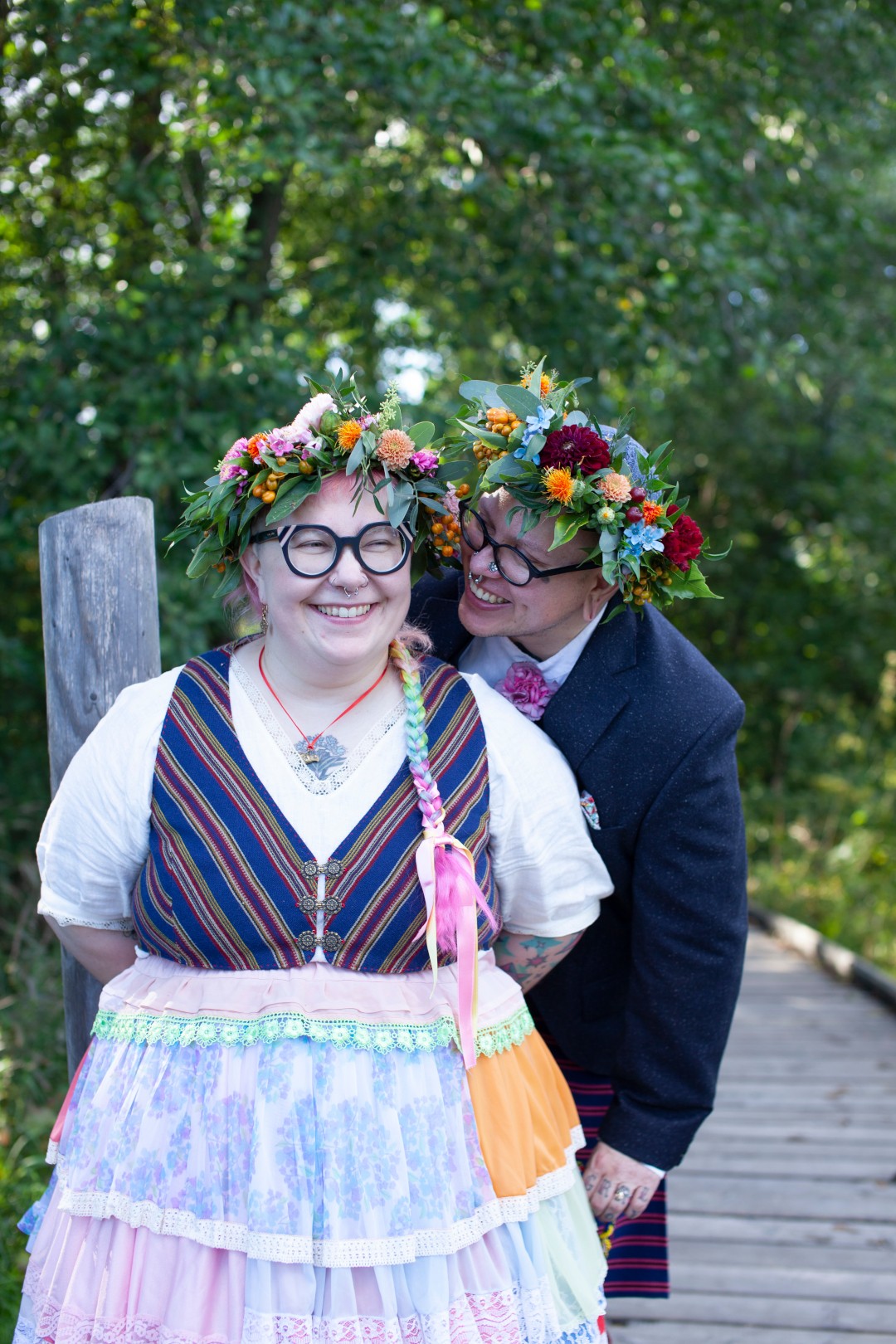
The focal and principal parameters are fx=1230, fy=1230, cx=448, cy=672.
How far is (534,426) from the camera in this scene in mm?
1964

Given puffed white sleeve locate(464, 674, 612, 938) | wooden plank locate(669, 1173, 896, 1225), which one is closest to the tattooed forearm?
puffed white sleeve locate(464, 674, 612, 938)

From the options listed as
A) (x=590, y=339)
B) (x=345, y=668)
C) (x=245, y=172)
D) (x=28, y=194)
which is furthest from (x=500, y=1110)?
(x=28, y=194)

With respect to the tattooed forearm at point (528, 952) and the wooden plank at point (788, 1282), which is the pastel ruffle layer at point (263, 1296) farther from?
the wooden plank at point (788, 1282)

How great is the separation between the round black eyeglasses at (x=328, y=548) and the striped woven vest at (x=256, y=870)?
0.81 ft

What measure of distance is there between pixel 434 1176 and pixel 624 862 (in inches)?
25.9

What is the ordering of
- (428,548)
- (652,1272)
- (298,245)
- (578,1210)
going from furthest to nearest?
(298,245) < (652,1272) < (428,548) < (578,1210)

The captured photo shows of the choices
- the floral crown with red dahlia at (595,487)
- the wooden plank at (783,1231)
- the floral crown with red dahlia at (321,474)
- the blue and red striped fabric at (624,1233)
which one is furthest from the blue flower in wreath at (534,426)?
the wooden plank at (783,1231)

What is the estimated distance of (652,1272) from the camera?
7.79 ft

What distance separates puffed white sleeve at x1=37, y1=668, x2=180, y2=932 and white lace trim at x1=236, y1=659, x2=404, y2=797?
0.12 m

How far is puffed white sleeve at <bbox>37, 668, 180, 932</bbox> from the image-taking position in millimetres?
1773

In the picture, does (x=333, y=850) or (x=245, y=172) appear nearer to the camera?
(x=333, y=850)

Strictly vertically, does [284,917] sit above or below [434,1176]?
above

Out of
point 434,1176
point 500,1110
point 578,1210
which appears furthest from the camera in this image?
point 578,1210

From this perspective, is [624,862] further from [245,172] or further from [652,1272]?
[245,172]
